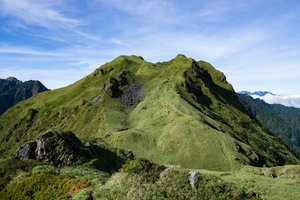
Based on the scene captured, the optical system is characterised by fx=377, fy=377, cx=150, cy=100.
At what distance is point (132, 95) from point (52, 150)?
112234 millimetres

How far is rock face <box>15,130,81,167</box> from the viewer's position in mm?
59688

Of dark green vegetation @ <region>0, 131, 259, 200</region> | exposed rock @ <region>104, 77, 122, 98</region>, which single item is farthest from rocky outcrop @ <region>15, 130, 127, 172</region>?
exposed rock @ <region>104, 77, 122, 98</region>

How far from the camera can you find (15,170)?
46188 millimetres

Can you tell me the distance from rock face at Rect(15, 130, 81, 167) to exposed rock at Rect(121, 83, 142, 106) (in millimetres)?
98007

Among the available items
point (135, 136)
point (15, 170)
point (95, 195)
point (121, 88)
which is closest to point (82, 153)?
point (15, 170)

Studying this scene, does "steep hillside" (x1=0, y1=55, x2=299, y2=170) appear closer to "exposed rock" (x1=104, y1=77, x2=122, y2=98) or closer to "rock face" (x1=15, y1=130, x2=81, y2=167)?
"exposed rock" (x1=104, y1=77, x2=122, y2=98)

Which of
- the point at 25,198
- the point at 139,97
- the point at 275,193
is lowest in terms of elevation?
the point at 25,198

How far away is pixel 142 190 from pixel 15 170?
21629 mm

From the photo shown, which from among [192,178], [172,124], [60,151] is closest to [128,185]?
[192,178]

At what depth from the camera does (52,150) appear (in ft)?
200

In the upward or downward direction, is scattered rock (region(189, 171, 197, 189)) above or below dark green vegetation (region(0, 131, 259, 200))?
above

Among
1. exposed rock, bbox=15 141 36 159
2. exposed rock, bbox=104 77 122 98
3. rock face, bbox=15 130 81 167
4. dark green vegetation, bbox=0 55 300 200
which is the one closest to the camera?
dark green vegetation, bbox=0 55 300 200

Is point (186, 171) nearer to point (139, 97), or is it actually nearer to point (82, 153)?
point (82, 153)

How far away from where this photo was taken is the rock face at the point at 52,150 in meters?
59.7
